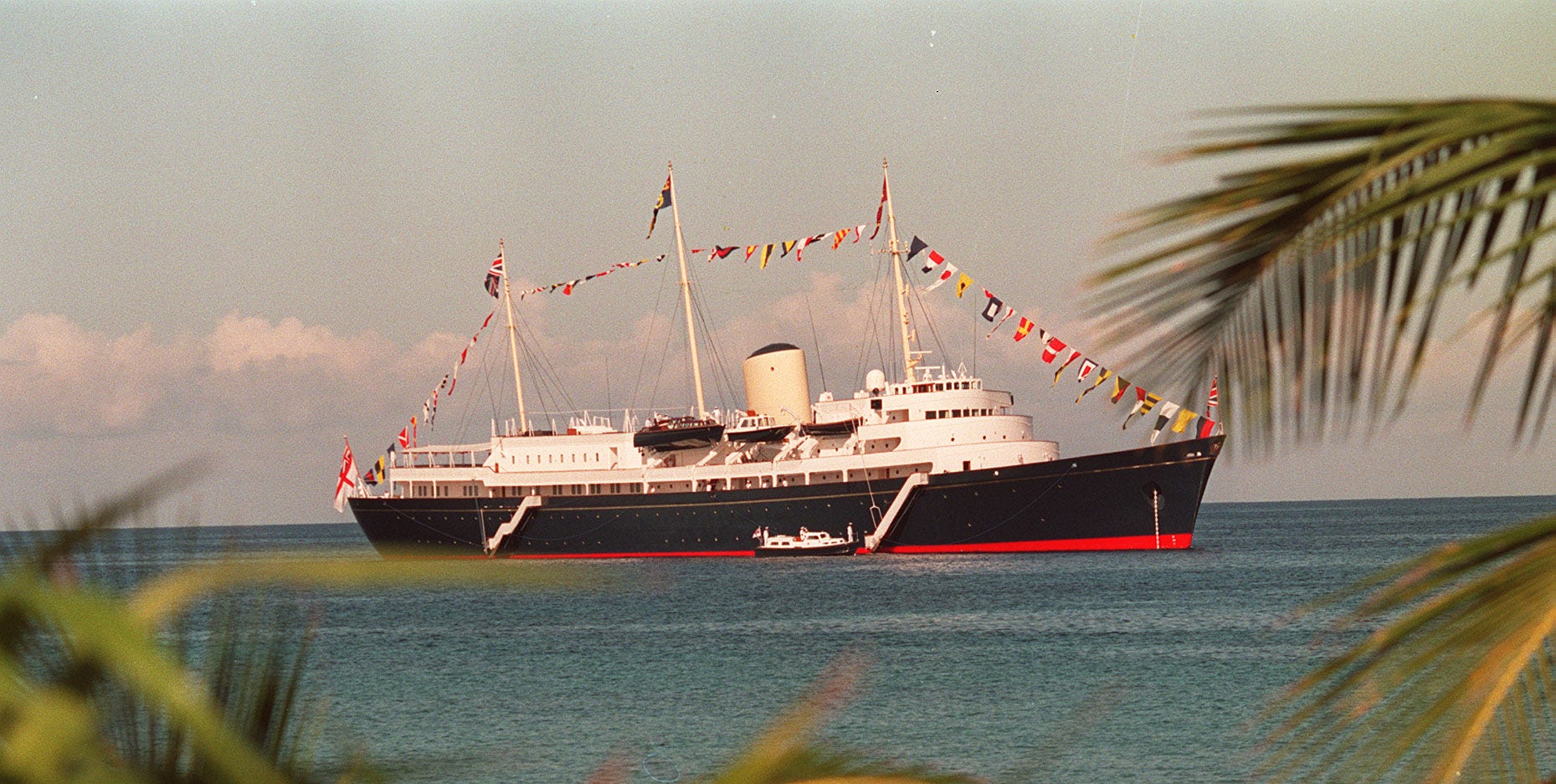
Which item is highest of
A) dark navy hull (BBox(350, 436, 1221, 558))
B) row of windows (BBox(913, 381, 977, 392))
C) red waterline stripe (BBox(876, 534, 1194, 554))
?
row of windows (BBox(913, 381, 977, 392))

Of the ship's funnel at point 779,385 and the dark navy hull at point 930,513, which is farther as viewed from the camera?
the ship's funnel at point 779,385

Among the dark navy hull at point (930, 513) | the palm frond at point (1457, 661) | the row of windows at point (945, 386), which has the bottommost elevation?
the dark navy hull at point (930, 513)

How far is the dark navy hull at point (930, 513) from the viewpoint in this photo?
154 ft

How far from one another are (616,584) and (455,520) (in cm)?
5909

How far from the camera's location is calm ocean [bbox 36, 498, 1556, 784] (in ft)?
70.8

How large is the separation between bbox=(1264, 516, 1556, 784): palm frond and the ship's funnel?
54.6 metres

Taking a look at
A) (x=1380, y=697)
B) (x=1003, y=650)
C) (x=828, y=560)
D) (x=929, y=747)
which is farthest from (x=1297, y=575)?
(x=1380, y=697)

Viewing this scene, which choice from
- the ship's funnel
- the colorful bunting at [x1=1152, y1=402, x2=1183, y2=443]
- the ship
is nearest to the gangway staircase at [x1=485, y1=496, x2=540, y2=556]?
the ship

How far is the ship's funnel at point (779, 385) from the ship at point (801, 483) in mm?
58

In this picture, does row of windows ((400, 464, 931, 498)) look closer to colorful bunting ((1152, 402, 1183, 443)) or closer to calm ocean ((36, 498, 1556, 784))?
calm ocean ((36, 498, 1556, 784))

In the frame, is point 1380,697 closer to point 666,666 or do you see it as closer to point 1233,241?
point 1233,241

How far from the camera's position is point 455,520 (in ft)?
194

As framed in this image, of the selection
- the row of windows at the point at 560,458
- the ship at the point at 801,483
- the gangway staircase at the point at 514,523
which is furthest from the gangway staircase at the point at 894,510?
the gangway staircase at the point at 514,523

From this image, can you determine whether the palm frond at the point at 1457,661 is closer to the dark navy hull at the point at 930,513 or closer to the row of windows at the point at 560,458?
the dark navy hull at the point at 930,513
